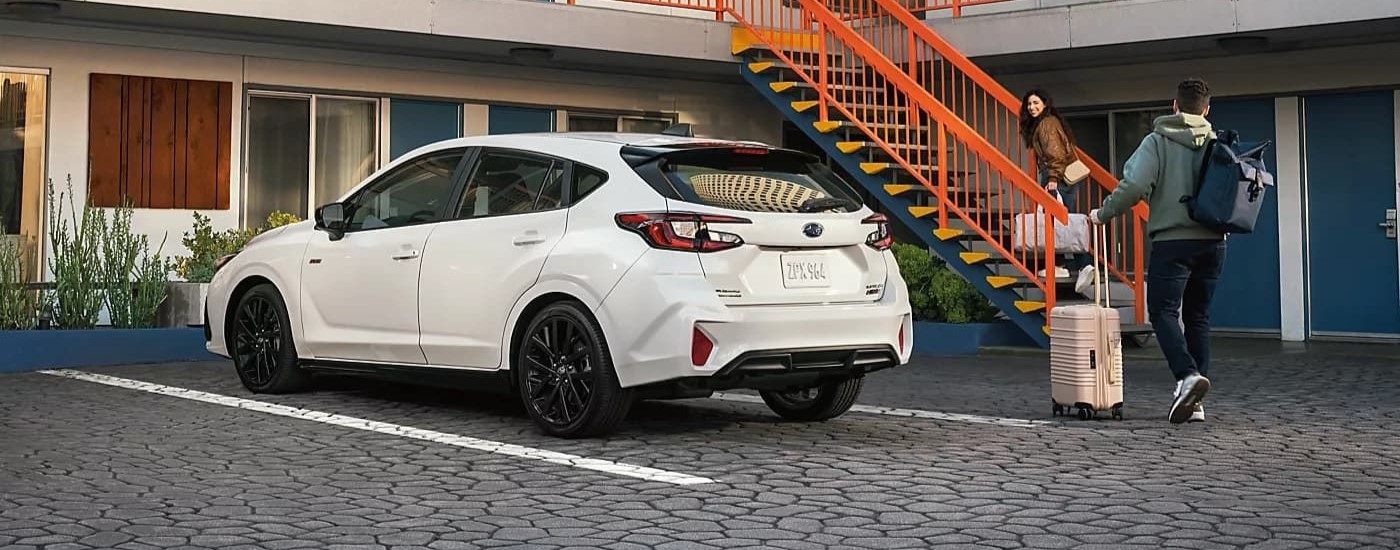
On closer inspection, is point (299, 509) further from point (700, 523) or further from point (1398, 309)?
point (1398, 309)

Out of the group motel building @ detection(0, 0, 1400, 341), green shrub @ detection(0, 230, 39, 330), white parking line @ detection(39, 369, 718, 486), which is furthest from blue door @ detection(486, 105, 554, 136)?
white parking line @ detection(39, 369, 718, 486)

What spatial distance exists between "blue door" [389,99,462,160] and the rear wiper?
8.86 metres

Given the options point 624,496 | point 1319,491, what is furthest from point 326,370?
point 1319,491

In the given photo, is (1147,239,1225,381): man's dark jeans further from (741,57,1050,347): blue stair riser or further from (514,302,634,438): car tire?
(741,57,1050,347): blue stair riser

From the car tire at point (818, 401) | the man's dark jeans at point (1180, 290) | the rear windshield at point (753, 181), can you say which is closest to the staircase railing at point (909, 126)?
the man's dark jeans at point (1180, 290)

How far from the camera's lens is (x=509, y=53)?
1570 cm

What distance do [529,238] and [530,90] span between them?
9.41 meters

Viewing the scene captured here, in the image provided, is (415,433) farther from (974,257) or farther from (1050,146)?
(1050,146)

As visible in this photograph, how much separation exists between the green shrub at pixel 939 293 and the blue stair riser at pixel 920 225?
0.13 m

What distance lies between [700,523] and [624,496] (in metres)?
0.63

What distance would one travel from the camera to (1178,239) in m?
8.16

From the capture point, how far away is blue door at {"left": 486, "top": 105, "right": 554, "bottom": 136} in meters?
16.6

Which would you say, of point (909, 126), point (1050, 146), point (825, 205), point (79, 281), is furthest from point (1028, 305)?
point (79, 281)

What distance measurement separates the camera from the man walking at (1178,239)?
8133 mm
